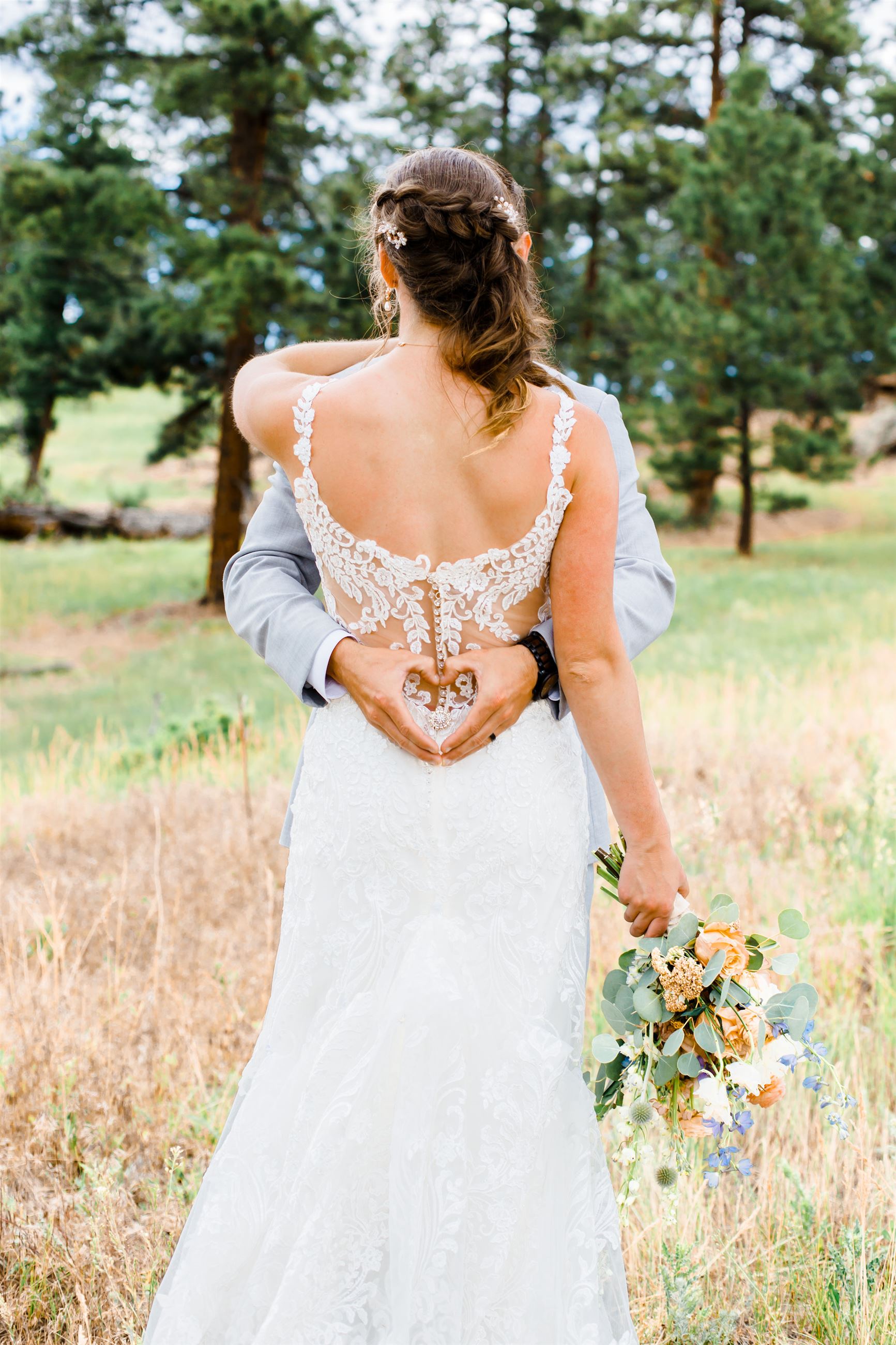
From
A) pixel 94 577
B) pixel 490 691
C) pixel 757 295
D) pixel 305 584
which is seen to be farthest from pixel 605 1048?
pixel 94 577

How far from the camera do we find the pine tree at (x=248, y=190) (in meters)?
13.1

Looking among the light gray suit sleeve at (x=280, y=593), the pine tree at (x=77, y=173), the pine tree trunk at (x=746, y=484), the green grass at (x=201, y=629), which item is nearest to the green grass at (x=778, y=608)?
the green grass at (x=201, y=629)

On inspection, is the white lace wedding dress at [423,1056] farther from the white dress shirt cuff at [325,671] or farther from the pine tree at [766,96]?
the pine tree at [766,96]

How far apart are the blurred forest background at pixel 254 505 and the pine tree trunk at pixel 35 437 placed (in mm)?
162

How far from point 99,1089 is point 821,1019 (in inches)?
90.7

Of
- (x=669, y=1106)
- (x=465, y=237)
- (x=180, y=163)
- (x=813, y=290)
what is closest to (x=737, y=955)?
(x=669, y=1106)

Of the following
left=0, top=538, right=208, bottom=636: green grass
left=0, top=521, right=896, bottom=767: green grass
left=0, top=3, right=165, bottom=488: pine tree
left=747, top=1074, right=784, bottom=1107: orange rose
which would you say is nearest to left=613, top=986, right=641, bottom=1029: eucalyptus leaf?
left=747, top=1074, right=784, bottom=1107: orange rose

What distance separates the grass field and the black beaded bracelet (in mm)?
1351

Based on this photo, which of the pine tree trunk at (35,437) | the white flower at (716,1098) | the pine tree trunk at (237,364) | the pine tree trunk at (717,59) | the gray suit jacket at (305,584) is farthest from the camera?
the pine tree trunk at (35,437)

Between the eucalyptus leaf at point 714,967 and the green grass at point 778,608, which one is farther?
the green grass at point 778,608

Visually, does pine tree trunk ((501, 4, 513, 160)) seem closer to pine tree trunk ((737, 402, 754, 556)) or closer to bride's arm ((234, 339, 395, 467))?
pine tree trunk ((737, 402, 754, 556))

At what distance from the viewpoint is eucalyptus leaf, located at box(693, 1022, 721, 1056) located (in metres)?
1.70

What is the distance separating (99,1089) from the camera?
3066 millimetres

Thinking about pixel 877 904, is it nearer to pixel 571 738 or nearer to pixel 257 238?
pixel 571 738
